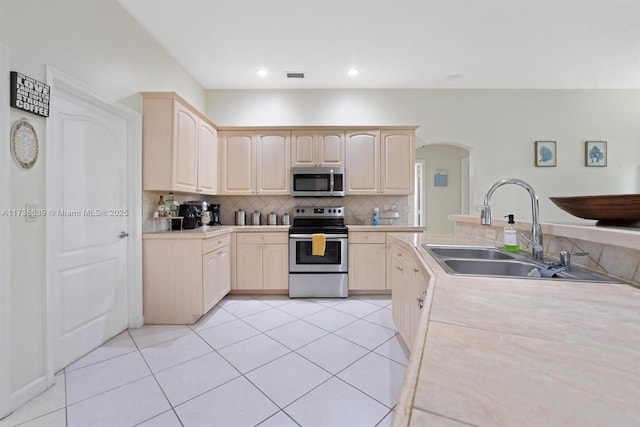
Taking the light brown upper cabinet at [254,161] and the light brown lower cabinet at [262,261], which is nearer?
the light brown lower cabinet at [262,261]

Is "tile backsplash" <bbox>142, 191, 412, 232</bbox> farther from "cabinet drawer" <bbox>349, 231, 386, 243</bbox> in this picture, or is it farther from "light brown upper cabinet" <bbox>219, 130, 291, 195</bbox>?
"cabinet drawer" <bbox>349, 231, 386, 243</bbox>

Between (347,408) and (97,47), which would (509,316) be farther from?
(97,47)

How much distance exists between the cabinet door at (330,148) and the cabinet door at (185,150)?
4.99ft

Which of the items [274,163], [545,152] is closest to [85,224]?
[274,163]

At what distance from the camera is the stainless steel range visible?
3.22m

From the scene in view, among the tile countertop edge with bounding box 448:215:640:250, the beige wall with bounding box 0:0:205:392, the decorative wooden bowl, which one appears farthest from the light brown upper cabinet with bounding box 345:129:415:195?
the beige wall with bounding box 0:0:205:392

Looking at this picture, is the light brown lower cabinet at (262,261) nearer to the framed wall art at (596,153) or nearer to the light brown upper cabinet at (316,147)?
the light brown upper cabinet at (316,147)

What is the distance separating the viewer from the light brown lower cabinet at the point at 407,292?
1.55 meters

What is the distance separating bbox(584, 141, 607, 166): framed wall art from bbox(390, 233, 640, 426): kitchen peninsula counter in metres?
4.24

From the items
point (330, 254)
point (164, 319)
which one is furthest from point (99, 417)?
point (330, 254)

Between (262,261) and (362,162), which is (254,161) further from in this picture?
(362,162)

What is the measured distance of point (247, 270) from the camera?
3277 millimetres

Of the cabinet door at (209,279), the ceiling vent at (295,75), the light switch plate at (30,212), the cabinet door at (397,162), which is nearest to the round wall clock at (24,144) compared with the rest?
the light switch plate at (30,212)

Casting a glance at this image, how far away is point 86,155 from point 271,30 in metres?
1.93
